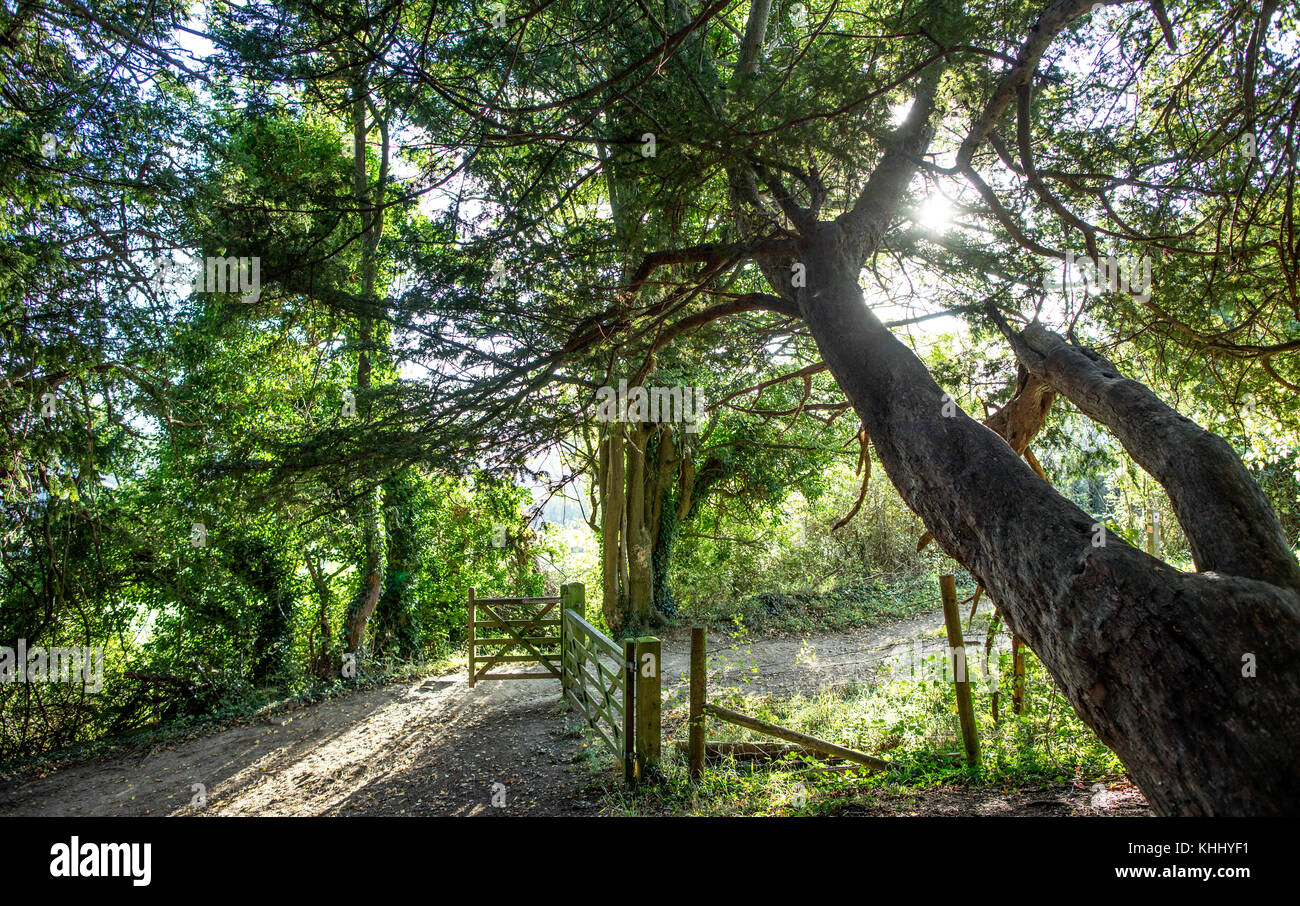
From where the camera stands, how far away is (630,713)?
20.3ft

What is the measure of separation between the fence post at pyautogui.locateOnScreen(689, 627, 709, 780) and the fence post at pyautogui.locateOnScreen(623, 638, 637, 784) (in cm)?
55

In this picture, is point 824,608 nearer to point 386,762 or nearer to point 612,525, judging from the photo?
point 612,525

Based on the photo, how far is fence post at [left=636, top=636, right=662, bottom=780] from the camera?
6036 mm

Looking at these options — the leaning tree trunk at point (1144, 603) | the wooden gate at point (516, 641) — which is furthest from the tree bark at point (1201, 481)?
the wooden gate at point (516, 641)

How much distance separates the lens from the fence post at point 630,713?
239 inches

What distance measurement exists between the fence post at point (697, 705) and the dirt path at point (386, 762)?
93 centimetres

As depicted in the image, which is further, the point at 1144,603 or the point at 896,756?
the point at 896,756

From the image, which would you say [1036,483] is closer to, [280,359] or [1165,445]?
[1165,445]

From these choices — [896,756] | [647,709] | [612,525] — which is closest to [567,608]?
[612,525]

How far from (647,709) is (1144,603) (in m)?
4.58

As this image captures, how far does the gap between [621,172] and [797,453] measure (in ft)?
36.2

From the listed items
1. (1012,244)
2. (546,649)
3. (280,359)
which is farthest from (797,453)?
(280,359)

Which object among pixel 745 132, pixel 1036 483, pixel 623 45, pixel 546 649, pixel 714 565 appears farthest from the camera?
pixel 714 565

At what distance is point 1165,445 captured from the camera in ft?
10.1
